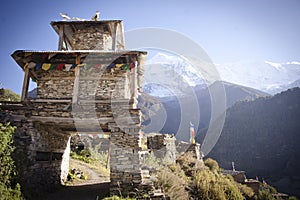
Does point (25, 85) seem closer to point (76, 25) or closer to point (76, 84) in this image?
point (76, 84)

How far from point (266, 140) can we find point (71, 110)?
47.4m

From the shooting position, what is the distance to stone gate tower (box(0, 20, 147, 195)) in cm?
745

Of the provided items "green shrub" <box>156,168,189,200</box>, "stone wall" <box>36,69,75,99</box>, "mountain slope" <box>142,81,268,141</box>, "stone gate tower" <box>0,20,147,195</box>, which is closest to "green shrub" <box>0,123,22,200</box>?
"stone gate tower" <box>0,20,147,195</box>

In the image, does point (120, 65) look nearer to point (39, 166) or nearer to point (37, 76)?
point (37, 76)

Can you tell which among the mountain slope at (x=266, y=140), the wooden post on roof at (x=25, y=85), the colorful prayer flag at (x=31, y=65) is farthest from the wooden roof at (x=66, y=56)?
the mountain slope at (x=266, y=140)

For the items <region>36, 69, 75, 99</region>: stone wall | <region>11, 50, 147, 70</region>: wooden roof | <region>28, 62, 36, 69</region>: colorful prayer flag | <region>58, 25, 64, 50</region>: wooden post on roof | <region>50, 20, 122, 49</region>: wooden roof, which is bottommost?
<region>36, 69, 75, 99</region>: stone wall

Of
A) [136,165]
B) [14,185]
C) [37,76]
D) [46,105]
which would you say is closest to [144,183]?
[136,165]

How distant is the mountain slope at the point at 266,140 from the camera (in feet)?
115

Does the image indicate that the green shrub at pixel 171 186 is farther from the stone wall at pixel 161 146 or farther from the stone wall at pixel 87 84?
the stone wall at pixel 161 146

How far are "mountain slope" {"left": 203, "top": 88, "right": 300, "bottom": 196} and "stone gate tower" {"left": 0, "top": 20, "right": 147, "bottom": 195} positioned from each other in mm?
31877

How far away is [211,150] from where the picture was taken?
4709 centimetres

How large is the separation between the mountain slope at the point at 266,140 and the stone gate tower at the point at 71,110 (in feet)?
105

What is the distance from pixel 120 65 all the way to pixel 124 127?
296 centimetres

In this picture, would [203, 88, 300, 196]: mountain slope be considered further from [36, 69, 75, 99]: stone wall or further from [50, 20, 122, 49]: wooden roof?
[36, 69, 75, 99]: stone wall
